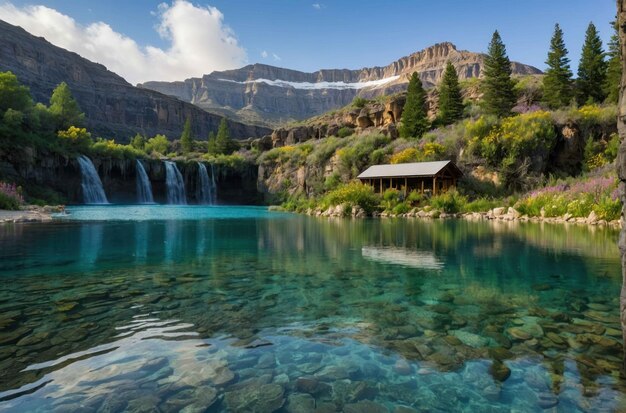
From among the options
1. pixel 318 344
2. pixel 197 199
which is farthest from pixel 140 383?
pixel 197 199

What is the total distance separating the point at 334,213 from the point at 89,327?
26.6 metres

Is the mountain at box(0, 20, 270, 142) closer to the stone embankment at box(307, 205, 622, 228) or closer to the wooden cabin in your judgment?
the wooden cabin

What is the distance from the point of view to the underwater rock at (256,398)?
302cm

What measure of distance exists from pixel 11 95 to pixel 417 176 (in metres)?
43.3

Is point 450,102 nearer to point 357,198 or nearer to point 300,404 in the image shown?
point 357,198

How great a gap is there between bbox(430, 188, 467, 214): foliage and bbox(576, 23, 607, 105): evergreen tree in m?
23.6

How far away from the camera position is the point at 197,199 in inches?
2213

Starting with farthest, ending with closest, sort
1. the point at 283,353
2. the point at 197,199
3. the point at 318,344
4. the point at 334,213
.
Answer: the point at 197,199 → the point at 334,213 → the point at 318,344 → the point at 283,353

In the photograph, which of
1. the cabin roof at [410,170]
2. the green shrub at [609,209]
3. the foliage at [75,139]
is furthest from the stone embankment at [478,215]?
the foliage at [75,139]

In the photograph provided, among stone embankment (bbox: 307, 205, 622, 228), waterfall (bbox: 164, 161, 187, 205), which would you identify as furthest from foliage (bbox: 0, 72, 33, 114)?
stone embankment (bbox: 307, 205, 622, 228)

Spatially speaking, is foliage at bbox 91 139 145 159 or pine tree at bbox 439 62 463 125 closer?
pine tree at bbox 439 62 463 125

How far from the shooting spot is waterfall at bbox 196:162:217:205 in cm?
5625

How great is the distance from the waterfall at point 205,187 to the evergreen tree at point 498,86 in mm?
38572

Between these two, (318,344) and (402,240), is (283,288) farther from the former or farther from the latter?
(402,240)
